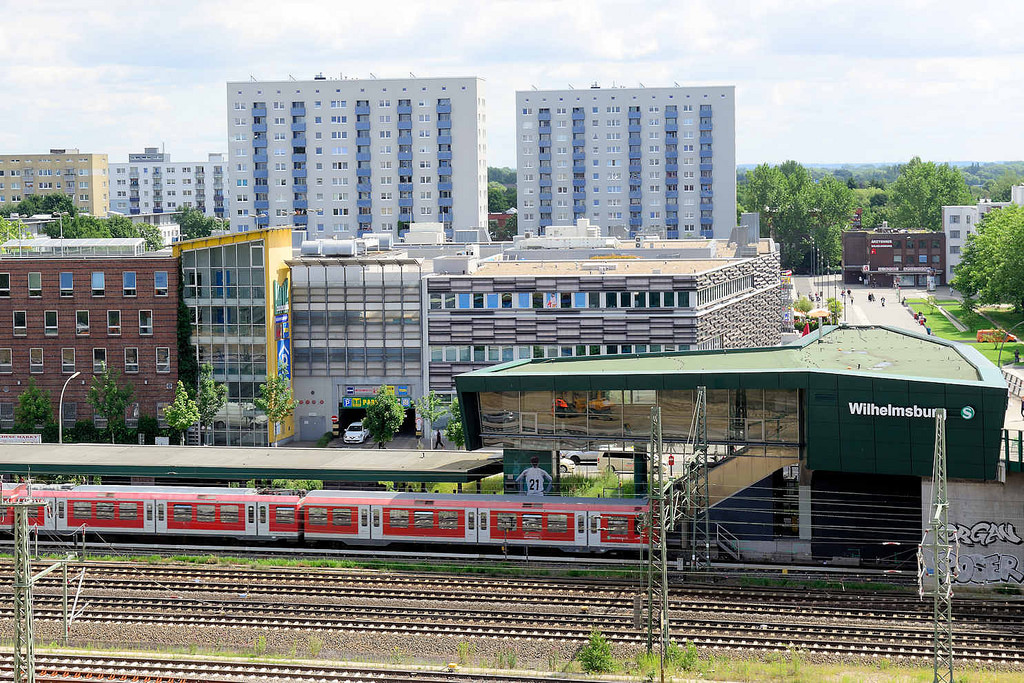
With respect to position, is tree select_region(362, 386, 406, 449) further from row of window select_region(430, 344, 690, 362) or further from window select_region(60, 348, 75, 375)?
window select_region(60, 348, 75, 375)

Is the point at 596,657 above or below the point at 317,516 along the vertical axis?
below

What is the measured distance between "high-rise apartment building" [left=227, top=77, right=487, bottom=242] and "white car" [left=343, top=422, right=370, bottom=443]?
74.7 m

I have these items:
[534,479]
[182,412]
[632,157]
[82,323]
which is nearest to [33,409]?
[82,323]

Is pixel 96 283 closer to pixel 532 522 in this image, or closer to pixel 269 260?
pixel 269 260

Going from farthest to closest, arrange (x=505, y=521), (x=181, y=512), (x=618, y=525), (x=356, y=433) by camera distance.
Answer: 1. (x=356, y=433)
2. (x=181, y=512)
3. (x=505, y=521)
4. (x=618, y=525)

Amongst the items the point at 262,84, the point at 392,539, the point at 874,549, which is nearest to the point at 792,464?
the point at 874,549

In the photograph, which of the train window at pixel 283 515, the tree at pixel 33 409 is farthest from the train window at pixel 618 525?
the tree at pixel 33 409

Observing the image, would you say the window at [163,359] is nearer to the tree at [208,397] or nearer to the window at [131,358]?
the window at [131,358]

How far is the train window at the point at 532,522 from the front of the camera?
5053 cm

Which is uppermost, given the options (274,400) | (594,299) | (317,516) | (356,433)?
(594,299)

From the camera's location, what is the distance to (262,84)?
15362cm

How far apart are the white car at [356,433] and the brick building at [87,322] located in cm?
1000

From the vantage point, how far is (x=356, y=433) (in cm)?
7819

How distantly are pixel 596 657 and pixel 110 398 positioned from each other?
149 feet
